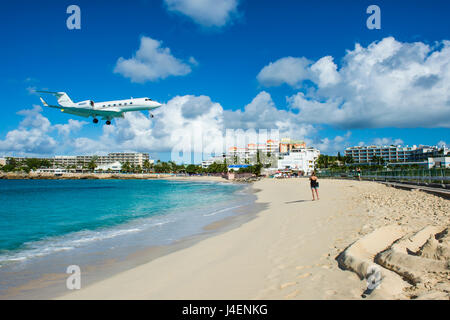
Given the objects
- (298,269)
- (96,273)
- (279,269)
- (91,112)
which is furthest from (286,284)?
(91,112)

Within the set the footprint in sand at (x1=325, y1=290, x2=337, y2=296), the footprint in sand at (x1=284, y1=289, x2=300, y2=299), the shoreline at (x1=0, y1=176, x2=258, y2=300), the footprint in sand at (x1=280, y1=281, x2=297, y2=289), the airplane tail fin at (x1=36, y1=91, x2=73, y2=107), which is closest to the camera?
the footprint in sand at (x1=325, y1=290, x2=337, y2=296)

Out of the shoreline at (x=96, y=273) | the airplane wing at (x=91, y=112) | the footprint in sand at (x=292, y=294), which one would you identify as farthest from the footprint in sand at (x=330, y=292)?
the airplane wing at (x=91, y=112)

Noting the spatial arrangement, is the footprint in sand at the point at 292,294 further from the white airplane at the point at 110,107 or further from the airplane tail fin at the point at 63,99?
the airplane tail fin at the point at 63,99

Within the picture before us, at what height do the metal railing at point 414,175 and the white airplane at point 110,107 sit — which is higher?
the white airplane at point 110,107

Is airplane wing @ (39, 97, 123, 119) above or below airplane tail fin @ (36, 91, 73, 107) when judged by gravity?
below

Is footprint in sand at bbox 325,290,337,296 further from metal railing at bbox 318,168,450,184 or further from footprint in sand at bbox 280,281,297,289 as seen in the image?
metal railing at bbox 318,168,450,184

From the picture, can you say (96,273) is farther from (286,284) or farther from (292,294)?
(292,294)

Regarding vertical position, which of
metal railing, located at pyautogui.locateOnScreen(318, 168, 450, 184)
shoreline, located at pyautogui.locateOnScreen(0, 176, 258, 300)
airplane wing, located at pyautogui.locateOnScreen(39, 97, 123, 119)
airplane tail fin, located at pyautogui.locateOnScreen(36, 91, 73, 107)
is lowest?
shoreline, located at pyautogui.locateOnScreen(0, 176, 258, 300)

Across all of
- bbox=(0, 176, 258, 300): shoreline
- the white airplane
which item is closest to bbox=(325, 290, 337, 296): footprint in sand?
bbox=(0, 176, 258, 300): shoreline

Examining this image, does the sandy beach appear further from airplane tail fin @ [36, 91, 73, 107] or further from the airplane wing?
airplane tail fin @ [36, 91, 73, 107]

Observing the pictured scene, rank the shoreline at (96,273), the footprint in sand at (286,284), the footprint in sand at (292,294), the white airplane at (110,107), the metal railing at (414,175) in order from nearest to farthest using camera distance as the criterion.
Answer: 1. the footprint in sand at (292,294)
2. the footprint in sand at (286,284)
3. the shoreline at (96,273)
4. the metal railing at (414,175)
5. the white airplane at (110,107)

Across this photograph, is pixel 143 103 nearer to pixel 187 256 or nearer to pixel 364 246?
pixel 187 256

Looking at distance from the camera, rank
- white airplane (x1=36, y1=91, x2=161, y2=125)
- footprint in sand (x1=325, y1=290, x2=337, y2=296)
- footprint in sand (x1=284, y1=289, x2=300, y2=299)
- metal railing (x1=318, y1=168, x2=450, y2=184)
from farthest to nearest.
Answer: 1. white airplane (x1=36, y1=91, x2=161, y2=125)
2. metal railing (x1=318, y1=168, x2=450, y2=184)
3. footprint in sand (x1=284, y1=289, x2=300, y2=299)
4. footprint in sand (x1=325, y1=290, x2=337, y2=296)

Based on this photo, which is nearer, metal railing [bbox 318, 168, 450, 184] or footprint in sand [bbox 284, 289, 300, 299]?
footprint in sand [bbox 284, 289, 300, 299]
